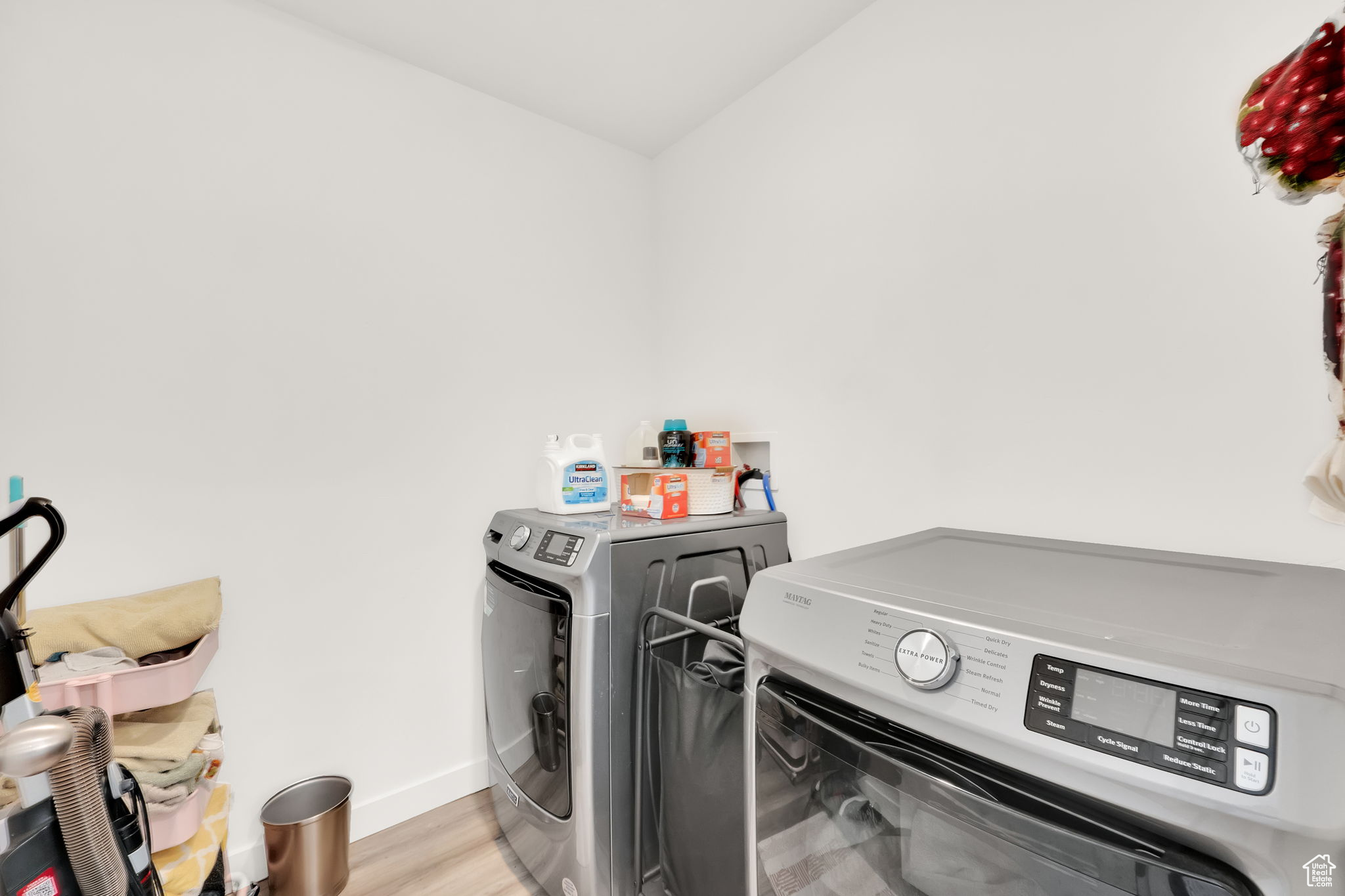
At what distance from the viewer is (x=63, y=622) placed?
125cm

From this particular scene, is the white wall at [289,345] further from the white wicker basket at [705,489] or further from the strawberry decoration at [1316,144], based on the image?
the strawberry decoration at [1316,144]

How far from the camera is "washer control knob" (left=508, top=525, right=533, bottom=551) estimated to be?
1.61m

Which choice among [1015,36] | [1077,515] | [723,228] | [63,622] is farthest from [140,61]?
[1077,515]

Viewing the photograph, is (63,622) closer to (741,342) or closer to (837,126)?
(741,342)

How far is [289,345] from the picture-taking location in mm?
1710

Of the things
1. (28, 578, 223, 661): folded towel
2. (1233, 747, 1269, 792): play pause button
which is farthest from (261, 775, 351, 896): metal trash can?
(1233, 747, 1269, 792): play pause button

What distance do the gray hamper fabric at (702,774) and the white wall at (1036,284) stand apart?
26.9 inches

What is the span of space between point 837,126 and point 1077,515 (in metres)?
1.29

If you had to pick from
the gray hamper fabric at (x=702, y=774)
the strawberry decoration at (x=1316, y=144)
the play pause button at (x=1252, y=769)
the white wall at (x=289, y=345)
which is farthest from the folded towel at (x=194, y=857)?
the strawberry decoration at (x=1316, y=144)

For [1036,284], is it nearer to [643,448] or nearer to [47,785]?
[643,448]

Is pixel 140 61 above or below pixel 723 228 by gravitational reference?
above

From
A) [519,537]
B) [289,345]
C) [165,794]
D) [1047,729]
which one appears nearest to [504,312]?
[289,345]

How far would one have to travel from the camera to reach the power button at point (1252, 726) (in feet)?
1.58

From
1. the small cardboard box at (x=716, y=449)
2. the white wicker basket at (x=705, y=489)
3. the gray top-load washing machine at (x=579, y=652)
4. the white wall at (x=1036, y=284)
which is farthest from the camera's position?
the small cardboard box at (x=716, y=449)
